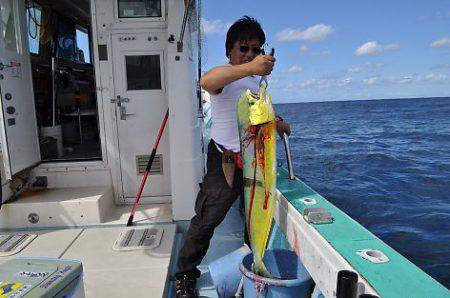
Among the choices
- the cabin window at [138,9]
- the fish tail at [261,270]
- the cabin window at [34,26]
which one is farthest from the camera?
the cabin window at [34,26]

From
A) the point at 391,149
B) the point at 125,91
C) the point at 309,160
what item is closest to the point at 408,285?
the point at 125,91

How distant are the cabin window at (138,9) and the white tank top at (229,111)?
1997 mm

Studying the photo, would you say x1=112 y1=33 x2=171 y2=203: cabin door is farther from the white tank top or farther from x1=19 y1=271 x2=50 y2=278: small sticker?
x1=19 y1=271 x2=50 y2=278: small sticker

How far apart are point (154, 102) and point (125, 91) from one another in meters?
0.32

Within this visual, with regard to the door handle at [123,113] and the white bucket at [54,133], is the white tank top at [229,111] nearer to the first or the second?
the door handle at [123,113]

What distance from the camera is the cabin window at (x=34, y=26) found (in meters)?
4.78

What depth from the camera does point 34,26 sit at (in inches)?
196

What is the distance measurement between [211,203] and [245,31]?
1053 mm

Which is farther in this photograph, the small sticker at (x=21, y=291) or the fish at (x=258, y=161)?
the fish at (x=258, y=161)

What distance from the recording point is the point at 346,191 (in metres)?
8.60

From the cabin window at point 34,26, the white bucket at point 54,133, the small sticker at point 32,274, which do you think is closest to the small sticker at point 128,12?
the cabin window at point 34,26

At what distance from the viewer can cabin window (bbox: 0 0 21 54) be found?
3.68 metres

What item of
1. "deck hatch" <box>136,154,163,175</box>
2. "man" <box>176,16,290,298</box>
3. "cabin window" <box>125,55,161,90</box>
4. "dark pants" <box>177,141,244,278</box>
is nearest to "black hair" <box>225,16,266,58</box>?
"man" <box>176,16,290,298</box>

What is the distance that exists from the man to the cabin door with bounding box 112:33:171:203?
5.78 feet
